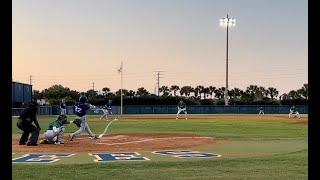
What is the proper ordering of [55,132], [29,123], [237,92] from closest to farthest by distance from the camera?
[29,123]
[55,132]
[237,92]

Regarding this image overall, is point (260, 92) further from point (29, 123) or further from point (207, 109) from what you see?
point (29, 123)

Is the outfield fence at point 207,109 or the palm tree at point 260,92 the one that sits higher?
the palm tree at point 260,92

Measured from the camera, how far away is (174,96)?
8581 cm

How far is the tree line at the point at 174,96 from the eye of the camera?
82.2 m

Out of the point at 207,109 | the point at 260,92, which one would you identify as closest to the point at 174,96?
the point at 207,109

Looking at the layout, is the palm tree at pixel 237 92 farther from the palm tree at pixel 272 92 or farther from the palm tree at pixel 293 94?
the palm tree at pixel 293 94

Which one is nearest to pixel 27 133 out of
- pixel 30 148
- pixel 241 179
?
pixel 30 148

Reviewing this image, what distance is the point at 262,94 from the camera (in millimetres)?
109000

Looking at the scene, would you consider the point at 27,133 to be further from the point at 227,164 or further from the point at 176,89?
the point at 176,89

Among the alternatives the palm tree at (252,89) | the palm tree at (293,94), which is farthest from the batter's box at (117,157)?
the palm tree at (252,89)

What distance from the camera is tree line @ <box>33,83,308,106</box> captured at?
82.2 m

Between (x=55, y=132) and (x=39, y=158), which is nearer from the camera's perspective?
(x=39, y=158)
